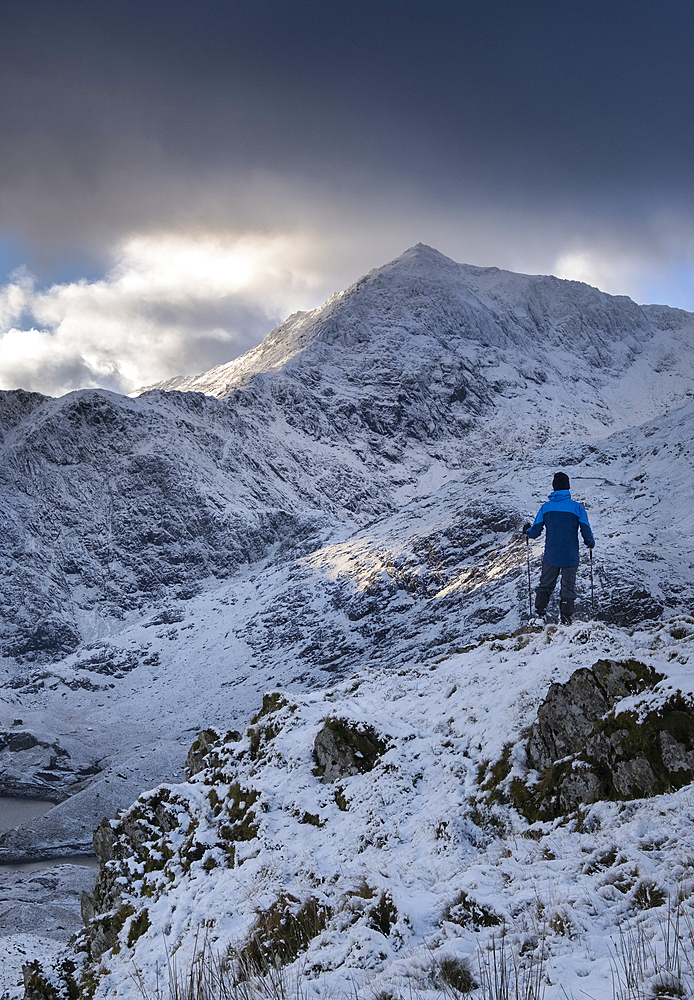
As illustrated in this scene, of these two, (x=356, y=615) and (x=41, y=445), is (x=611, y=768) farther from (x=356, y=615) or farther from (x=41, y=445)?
(x=41, y=445)

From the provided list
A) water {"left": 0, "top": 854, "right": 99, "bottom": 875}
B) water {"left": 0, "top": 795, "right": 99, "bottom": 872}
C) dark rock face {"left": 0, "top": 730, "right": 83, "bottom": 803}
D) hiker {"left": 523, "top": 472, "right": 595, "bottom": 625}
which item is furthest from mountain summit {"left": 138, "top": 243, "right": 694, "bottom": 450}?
hiker {"left": 523, "top": 472, "right": 595, "bottom": 625}

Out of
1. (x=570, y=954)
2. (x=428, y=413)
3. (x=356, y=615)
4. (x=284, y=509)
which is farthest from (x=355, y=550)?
(x=428, y=413)

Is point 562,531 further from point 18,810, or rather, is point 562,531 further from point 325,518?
point 325,518

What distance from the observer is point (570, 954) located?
525cm

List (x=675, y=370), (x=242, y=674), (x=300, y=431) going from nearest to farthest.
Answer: (x=242, y=674)
(x=300, y=431)
(x=675, y=370)

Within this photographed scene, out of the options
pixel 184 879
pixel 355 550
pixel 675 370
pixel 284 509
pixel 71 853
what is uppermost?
pixel 675 370

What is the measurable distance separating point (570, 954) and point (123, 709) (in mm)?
64027

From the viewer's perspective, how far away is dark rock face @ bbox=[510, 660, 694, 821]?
27.4 ft

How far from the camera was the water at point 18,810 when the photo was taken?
48706mm

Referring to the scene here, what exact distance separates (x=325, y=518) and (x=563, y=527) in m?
84.8

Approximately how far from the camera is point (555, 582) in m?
15.4

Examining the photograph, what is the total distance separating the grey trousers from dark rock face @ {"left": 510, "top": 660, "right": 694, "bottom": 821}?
4.81 meters

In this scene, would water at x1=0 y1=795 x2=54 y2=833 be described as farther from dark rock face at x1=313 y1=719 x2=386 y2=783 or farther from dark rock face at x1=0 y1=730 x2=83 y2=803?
dark rock face at x1=313 y1=719 x2=386 y2=783

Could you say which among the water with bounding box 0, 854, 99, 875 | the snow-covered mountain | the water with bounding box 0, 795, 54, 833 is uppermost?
the snow-covered mountain
